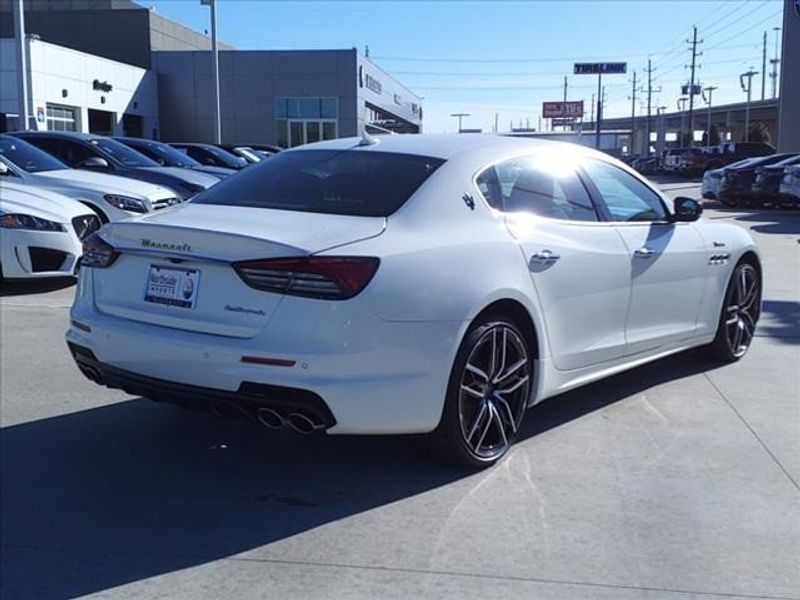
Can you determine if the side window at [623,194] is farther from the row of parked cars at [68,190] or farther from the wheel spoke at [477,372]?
the row of parked cars at [68,190]

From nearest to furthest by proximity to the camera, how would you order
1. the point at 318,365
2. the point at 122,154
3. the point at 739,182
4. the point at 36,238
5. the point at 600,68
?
the point at 318,365, the point at 36,238, the point at 122,154, the point at 739,182, the point at 600,68

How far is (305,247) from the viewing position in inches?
150

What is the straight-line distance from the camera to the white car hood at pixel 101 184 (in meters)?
10.9

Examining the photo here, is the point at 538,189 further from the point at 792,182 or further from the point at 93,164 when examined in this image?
the point at 792,182

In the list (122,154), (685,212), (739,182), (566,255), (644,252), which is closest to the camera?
(566,255)

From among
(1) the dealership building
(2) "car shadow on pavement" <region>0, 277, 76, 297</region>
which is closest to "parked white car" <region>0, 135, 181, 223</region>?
(2) "car shadow on pavement" <region>0, 277, 76, 297</region>

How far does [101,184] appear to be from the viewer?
1106cm

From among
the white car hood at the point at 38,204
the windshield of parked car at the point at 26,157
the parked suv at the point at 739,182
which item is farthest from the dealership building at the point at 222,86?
the white car hood at the point at 38,204

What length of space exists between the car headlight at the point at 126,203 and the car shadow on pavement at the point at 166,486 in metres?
5.76

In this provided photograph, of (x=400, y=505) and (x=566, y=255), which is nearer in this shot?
(x=400, y=505)

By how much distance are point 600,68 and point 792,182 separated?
52.3 metres

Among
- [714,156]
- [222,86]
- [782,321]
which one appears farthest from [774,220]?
[222,86]

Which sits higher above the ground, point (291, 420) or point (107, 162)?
point (107, 162)

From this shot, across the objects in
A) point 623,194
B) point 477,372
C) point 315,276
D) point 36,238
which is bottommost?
point 477,372
